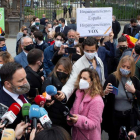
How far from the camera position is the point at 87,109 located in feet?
11.1

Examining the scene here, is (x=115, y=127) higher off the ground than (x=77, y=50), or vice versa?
(x=77, y=50)

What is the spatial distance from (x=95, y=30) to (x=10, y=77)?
3.24m

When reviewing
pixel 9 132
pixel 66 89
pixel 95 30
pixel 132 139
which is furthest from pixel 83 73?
pixel 95 30

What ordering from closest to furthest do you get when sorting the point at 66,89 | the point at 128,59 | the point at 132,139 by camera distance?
the point at 132,139
the point at 66,89
the point at 128,59

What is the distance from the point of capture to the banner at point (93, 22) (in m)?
5.66

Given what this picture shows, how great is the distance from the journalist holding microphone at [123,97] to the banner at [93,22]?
5.94 feet

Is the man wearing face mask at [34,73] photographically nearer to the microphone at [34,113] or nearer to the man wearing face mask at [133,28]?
the microphone at [34,113]

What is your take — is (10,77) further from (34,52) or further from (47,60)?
(47,60)

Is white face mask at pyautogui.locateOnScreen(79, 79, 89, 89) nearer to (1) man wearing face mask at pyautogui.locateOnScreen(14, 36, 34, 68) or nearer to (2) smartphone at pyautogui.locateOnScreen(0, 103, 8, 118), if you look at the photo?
(2) smartphone at pyautogui.locateOnScreen(0, 103, 8, 118)

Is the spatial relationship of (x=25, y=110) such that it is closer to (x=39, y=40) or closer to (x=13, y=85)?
(x=13, y=85)

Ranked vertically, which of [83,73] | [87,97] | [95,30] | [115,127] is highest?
[95,30]

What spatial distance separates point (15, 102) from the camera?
2.76 meters

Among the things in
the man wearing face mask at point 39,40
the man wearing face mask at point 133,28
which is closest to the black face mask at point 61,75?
A: the man wearing face mask at point 39,40

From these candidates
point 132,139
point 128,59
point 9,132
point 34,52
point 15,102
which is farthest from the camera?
point 34,52
